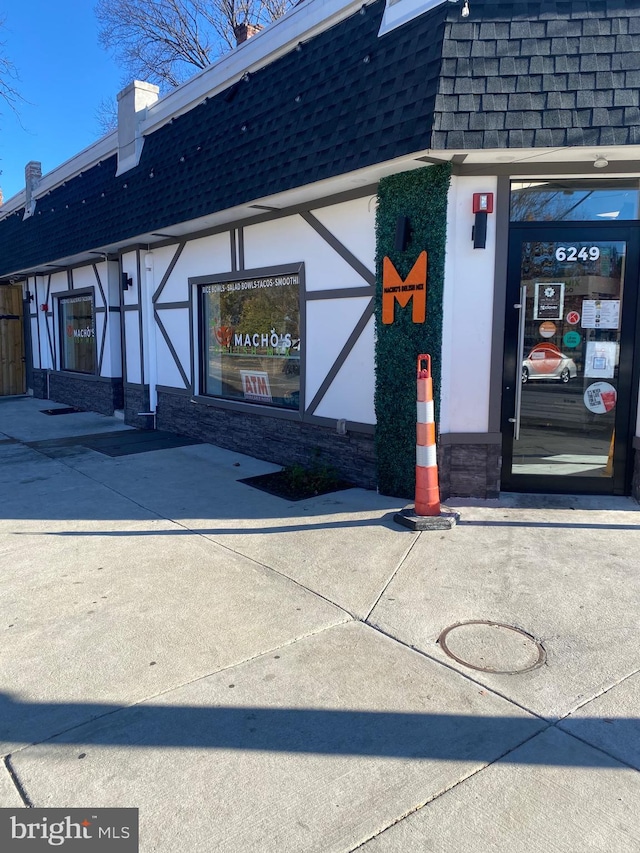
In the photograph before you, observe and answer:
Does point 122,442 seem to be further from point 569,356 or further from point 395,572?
point 569,356

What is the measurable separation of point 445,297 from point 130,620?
3.82 metres

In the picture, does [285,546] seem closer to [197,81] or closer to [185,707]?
[185,707]

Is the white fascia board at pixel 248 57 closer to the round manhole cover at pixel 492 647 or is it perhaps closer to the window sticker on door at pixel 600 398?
the window sticker on door at pixel 600 398

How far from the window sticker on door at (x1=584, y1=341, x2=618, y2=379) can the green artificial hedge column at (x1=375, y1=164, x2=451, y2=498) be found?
57.8 inches

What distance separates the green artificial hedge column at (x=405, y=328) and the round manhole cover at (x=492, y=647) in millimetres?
2487

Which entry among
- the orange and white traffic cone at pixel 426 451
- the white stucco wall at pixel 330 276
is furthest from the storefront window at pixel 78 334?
the orange and white traffic cone at pixel 426 451

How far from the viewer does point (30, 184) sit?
1548cm

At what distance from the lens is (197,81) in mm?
9047

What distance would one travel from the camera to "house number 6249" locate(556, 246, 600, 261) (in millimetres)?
5750

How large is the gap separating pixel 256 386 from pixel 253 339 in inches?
25.5

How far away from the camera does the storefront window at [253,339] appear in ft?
25.4

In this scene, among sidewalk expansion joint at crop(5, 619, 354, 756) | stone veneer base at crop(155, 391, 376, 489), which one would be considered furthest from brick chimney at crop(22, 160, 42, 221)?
sidewalk expansion joint at crop(5, 619, 354, 756)

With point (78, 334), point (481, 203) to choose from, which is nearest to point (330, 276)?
point (481, 203)

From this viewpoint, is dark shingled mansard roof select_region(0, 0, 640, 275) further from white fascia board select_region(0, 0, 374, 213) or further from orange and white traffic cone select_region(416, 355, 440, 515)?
orange and white traffic cone select_region(416, 355, 440, 515)
